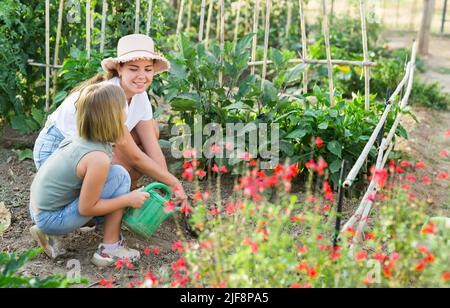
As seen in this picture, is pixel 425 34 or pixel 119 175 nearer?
pixel 119 175

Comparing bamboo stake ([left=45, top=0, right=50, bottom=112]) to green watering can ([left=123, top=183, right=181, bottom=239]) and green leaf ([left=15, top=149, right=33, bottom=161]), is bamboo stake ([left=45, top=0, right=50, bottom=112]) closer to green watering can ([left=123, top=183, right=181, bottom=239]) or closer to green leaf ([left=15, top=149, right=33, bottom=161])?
green leaf ([left=15, top=149, right=33, bottom=161])

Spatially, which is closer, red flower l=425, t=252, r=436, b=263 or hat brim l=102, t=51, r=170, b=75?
red flower l=425, t=252, r=436, b=263

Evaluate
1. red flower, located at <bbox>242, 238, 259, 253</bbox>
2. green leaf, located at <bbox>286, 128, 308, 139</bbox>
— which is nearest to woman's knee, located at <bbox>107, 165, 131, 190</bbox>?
red flower, located at <bbox>242, 238, 259, 253</bbox>

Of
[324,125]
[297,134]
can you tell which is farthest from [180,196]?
[324,125]

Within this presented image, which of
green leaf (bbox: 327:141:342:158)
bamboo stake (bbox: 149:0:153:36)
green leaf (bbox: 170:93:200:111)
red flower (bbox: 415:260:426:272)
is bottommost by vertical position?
green leaf (bbox: 327:141:342:158)

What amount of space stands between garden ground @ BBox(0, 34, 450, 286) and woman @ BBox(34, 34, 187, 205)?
1.06 feet

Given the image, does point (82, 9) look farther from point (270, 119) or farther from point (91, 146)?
point (91, 146)

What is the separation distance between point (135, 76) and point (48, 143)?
559 mm

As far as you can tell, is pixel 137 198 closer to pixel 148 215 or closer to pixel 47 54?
pixel 148 215

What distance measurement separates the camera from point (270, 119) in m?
4.22

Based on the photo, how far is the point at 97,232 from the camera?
373 centimetres

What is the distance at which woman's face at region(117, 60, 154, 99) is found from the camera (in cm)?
362
